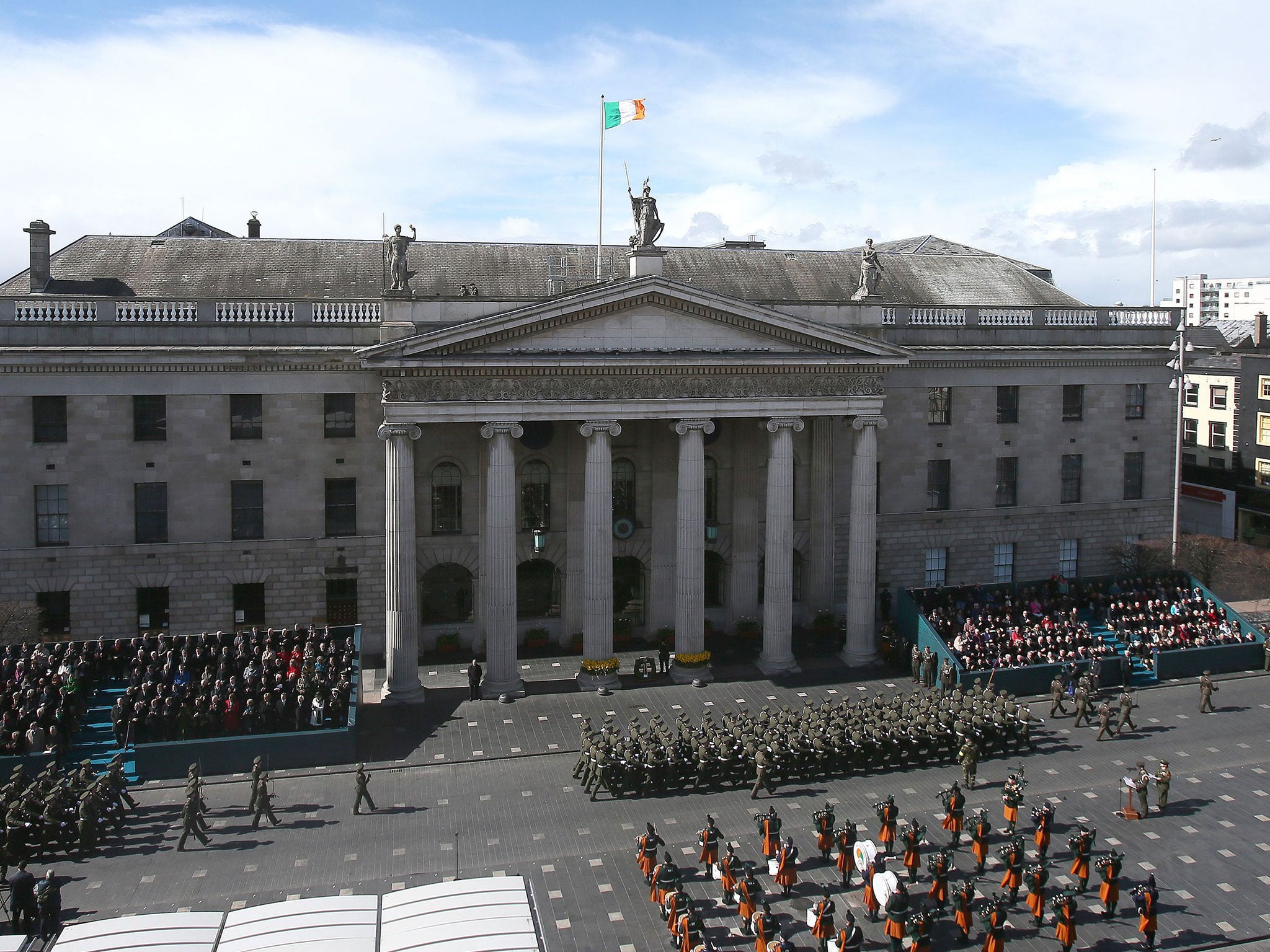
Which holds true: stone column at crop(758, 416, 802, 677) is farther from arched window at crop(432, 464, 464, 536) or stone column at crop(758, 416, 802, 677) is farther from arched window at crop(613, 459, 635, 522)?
arched window at crop(432, 464, 464, 536)

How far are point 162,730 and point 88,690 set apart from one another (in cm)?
408

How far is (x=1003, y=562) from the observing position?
5075cm

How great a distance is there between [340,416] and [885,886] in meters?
27.8

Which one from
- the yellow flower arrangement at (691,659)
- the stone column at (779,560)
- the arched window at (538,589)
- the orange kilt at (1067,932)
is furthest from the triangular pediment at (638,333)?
the orange kilt at (1067,932)

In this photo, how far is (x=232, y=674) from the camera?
37062 mm

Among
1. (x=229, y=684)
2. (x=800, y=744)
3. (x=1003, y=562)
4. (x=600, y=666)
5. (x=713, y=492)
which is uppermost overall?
(x=713, y=492)

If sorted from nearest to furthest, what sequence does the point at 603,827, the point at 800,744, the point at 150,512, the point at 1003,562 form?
1. the point at 603,827
2. the point at 800,744
3. the point at 150,512
4. the point at 1003,562

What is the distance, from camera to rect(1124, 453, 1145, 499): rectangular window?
52.3 m

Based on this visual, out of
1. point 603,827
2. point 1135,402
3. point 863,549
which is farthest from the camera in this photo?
point 1135,402

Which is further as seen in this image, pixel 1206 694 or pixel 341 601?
pixel 341 601

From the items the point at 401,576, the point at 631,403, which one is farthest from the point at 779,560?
the point at 401,576

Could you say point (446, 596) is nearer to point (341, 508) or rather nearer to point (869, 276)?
point (341, 508)

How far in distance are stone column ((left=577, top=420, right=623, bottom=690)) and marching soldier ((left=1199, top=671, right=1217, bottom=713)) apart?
21.2 meters

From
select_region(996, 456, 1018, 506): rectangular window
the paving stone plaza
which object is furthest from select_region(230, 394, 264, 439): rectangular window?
select_region(996, 456, 1018, 506): rectangular window
